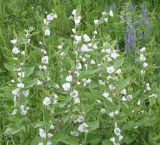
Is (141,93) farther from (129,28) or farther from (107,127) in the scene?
(129,28)

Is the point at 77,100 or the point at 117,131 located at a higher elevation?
the point at 77,100

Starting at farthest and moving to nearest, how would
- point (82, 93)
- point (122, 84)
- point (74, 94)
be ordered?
point (82, 93)
point (122, 84)
point (74, 94)

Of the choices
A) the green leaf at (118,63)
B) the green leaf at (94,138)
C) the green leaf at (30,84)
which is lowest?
the green leaf at (94,138)

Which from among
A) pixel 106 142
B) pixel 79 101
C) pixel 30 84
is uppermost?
pixel 30 84

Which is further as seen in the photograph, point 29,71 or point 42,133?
point 29,71

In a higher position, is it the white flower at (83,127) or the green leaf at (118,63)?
the green leaf at (118,63)

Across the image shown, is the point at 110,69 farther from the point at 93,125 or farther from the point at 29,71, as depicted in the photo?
the point at 29,71

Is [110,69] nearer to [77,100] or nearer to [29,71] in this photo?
[77,100]

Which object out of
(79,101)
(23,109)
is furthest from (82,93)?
(23,109)

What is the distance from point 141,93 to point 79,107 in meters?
0.52

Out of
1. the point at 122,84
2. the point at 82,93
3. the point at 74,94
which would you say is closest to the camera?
the point at 74,94

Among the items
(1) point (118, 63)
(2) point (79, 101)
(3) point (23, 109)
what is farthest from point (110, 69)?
(3) point (23, 109)

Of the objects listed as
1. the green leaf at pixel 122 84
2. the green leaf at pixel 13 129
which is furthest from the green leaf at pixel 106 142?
the green leaf at pixel 13 129

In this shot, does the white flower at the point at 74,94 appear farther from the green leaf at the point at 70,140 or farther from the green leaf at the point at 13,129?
the green leaf at the point at 13,129
